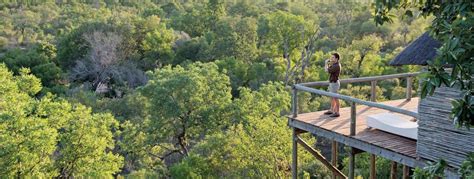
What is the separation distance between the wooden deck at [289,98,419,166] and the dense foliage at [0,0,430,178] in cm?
845

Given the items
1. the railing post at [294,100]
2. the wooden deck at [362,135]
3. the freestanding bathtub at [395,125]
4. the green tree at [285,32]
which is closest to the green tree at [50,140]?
the railing post at [294,100]

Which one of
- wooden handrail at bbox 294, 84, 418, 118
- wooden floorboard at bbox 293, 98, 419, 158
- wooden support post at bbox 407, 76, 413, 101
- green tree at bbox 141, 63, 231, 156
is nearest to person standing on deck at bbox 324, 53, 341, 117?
wooden floorboard at bbox 293, 98, 419, 158

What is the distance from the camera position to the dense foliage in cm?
1614

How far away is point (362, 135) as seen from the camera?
6.81 m

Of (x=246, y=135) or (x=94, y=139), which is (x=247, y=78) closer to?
(x=246, y=135)

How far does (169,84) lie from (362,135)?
45.4 feet

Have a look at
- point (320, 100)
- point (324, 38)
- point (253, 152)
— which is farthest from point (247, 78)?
point (253, 152)

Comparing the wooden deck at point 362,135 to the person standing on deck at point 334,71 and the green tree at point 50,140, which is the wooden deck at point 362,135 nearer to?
the person standing on deck at point 334,71

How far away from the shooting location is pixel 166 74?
2070 centimetres

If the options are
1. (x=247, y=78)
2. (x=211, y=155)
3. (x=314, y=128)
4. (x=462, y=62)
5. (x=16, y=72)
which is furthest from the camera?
(x=16, y=72)

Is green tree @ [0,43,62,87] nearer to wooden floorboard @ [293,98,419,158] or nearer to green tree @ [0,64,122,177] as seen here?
green tree @ [0,64,122,177]

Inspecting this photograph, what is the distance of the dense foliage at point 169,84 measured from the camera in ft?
53.0

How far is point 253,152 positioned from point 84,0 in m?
43.8

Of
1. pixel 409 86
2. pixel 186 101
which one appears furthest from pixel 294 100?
pixel 186 101
